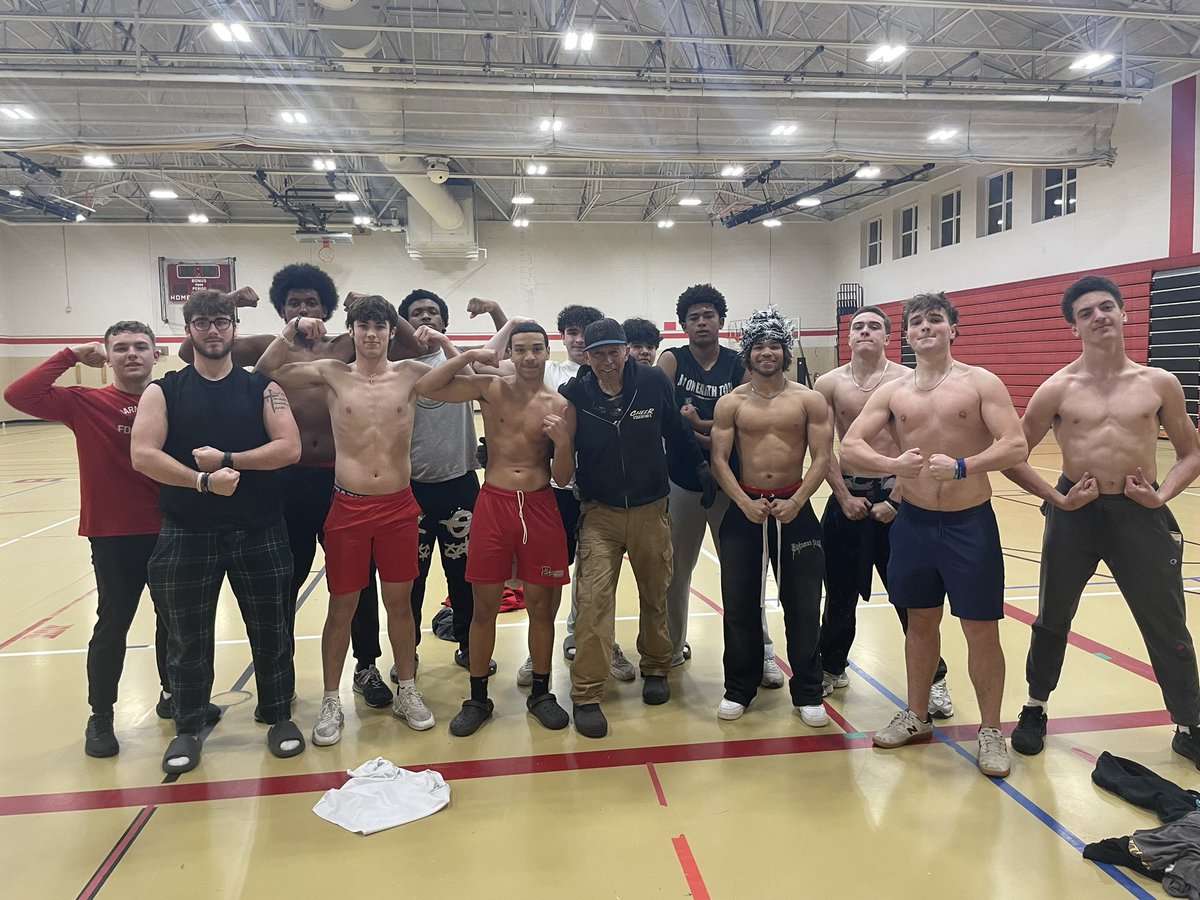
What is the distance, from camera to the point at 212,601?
11.4 ft

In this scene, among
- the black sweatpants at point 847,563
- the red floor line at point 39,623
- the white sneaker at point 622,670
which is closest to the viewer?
the black sweatpants at point 847,563

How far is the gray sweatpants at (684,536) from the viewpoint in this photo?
450 centimetres

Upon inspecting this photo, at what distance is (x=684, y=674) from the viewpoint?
4.55 m

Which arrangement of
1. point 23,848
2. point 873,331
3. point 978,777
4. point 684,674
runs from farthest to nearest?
point 684,674, point 873,331, point 978,777, point 23,848

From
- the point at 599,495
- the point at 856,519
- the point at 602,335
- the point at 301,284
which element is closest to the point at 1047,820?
the point at 856,519

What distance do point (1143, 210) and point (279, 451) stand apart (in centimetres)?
1719

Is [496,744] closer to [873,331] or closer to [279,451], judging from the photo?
[279,451]

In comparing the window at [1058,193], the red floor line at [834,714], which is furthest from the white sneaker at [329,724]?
the window at [1058,193]

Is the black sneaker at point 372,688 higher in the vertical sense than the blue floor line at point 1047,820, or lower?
higher

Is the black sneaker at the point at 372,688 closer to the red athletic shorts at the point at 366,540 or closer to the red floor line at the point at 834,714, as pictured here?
the red athletic shorts at the point at 366,540

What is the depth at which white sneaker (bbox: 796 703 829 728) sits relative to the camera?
3.76 m

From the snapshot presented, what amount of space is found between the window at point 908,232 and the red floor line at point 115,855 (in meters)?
23.2

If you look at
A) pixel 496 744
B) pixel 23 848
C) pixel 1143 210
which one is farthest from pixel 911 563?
pixel 1143 210

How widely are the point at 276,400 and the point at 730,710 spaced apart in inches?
113
